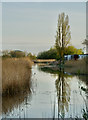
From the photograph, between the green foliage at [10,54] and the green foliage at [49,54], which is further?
the green foliage at [49,54]

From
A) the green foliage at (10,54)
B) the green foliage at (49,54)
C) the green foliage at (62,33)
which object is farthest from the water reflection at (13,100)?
the green foliage at (49,54)

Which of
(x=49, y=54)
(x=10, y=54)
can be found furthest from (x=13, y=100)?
(x=49, y=54)

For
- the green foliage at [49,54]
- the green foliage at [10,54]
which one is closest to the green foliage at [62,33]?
the green foliage at [10,54]

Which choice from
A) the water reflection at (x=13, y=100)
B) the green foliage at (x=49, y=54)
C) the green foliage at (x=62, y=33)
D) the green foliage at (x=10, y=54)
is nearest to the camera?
the water reflection at (x=13, y=100)

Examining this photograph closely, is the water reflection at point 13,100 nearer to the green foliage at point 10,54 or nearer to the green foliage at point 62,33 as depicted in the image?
the green foliage at point 10,54

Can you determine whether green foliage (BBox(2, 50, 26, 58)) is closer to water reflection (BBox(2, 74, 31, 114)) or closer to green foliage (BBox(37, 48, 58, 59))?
water reflection (BBox(2, 74, 31, 114))

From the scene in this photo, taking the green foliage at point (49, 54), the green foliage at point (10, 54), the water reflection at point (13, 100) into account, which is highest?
the green foliage at point (49, 54)

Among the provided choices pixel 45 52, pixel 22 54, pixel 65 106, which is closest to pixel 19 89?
pixel 65 106

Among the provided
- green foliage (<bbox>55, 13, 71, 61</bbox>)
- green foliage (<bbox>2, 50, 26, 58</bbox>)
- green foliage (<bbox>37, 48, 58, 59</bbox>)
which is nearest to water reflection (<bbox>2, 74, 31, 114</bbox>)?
green foliage (<bbox>2, 50, 26, 58</bbox>)

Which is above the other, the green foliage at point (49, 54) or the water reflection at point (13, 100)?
the green foliage at point (49, 54)

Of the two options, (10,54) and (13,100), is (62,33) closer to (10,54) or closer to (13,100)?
(10,54)

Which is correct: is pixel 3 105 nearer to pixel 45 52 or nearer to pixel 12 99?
pixel 12 99

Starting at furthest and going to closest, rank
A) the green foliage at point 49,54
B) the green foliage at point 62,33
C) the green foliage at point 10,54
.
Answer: the green foliage at point 49,54, the green foliage at point 62,33, the green foliage at point 10,54

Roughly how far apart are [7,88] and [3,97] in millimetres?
428
